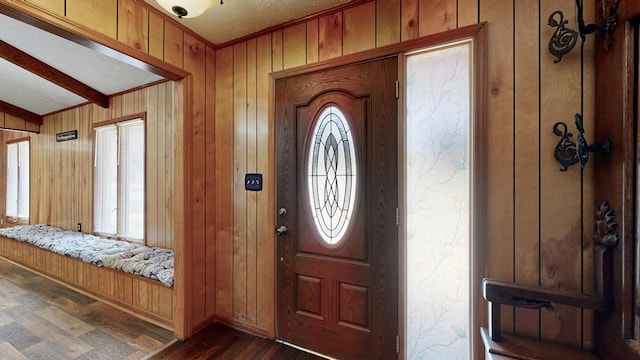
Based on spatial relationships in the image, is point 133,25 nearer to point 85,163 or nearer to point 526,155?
point 526,155

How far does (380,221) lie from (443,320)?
25.8 inches

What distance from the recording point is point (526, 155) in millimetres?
1335

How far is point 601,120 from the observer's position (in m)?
1.17

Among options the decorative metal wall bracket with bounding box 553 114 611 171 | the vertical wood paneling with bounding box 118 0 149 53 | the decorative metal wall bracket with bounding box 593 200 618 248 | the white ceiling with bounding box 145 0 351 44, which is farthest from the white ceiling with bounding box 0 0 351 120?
the decorative metal wall bracket with bounding box 593 200 618 248

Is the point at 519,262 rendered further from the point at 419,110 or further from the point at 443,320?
the point at 419,110

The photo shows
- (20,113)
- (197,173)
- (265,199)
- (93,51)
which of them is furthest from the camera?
(20,113)

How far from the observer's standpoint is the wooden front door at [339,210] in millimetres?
1652

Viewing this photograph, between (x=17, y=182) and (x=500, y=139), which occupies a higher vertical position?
(x=500, y=139)

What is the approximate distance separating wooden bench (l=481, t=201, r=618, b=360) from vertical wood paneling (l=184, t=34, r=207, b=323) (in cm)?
202

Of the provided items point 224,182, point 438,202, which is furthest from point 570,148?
point 224,182

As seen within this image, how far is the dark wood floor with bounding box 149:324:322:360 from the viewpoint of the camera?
6.18 feet

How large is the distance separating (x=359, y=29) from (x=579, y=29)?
1091mm

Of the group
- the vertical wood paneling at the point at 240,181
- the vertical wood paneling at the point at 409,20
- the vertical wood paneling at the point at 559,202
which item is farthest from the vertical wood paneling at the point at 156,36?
the vertical wood paneling at the point at 559,202

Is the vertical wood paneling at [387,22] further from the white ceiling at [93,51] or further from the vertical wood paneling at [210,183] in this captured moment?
the vertical wood paneling at [210,183]
